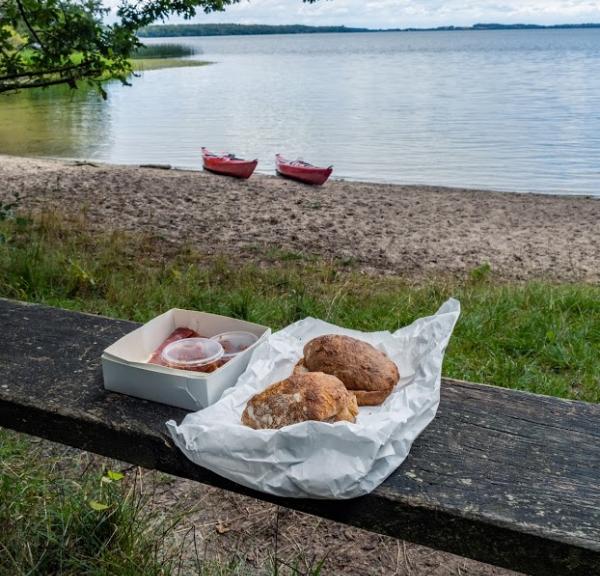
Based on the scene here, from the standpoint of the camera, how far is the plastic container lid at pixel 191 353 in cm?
189

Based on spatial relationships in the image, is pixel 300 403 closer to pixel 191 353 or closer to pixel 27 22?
pixel 191 353

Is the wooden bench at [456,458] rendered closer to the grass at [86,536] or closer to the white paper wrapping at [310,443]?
the white paper wrapping at [310,443]

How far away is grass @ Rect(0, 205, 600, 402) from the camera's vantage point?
3973 mm

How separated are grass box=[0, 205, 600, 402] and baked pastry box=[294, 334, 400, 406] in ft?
6.29

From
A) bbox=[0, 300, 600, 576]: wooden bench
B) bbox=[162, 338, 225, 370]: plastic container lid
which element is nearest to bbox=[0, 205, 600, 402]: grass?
bbox=[0, 300, 600, 576]: wooden bench

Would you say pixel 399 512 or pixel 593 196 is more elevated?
pixel 399 512

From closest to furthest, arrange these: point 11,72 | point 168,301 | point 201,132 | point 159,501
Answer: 1. point 159,501
2. point 168,301
3. point 11,72
4. point 201,132

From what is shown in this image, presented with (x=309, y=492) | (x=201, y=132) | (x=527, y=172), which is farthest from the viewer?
(x=201, y=132)

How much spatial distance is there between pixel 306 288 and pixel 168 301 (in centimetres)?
130

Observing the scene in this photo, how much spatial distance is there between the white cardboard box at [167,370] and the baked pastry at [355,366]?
0.17 meters

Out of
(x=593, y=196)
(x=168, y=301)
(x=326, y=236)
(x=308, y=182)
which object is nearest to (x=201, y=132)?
(x=308, y=182)

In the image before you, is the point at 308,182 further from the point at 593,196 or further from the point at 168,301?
the point at 168,301

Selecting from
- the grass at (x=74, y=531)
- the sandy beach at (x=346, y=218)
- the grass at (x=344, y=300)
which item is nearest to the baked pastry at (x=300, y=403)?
the grass at (x=74, y=531)

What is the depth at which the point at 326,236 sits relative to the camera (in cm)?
873
